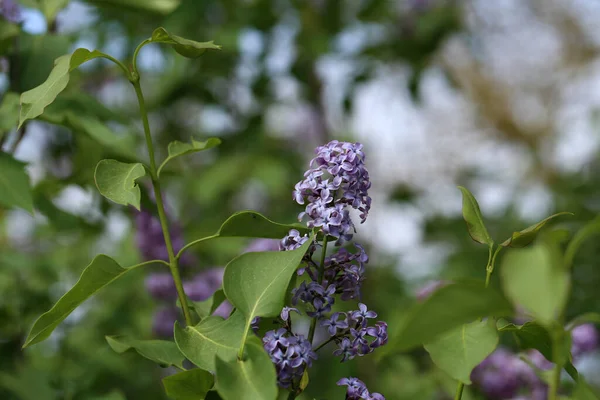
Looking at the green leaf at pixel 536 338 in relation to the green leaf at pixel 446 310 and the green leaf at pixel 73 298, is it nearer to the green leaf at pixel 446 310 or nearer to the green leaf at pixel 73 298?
the green leaf at pixel 446 310

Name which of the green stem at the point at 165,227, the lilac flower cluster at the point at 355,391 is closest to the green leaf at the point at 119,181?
the green stem at the point at 165,227

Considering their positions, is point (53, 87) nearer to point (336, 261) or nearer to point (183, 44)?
point (183, 44)

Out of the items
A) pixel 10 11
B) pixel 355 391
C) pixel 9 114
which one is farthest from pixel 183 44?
pixel 10 11

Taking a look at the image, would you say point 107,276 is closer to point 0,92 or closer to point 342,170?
point 342,170

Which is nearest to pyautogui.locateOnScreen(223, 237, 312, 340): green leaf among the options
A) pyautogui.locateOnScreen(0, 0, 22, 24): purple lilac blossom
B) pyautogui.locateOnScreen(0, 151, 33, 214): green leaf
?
pyautogui.locateOnScreen(0, 151, 33, 214): green leaf

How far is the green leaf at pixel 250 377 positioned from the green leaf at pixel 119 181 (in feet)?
0.55

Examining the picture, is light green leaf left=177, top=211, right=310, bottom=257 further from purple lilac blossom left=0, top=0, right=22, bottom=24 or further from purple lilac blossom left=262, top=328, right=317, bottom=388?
purple lilac blossom left=0, top=0, right=22, bottom=24

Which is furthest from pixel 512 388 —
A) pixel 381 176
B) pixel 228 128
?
pixel 381 176

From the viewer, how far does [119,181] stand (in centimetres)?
62

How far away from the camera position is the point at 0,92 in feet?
3.90

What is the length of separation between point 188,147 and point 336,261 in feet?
0.63

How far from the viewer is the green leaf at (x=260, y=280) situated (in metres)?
0.55

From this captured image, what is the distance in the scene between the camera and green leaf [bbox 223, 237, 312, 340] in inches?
21.6

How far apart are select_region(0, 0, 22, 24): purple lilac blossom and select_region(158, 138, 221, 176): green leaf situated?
0.55 metres
